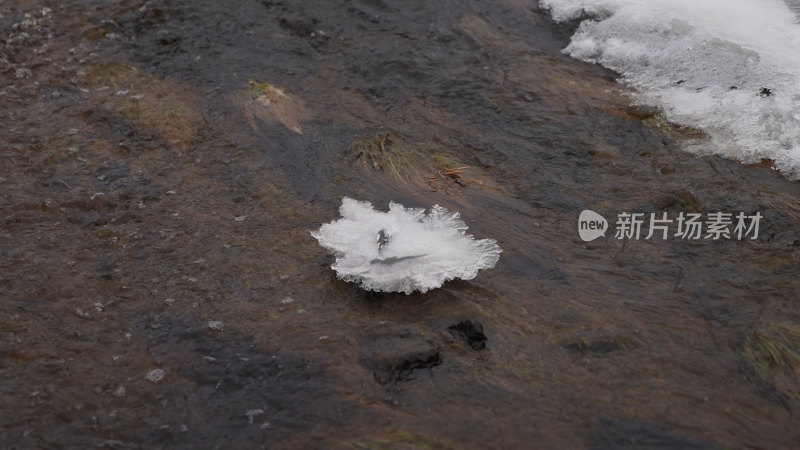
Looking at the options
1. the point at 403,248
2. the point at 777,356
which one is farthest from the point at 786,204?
the point at 403,248

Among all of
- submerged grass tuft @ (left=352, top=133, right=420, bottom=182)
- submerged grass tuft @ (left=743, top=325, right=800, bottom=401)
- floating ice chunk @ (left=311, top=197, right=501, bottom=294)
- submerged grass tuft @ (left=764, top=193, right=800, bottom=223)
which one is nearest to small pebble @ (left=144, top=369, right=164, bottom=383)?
floating ice chunk @ (left=311, top=197, right=501, bottom=294)

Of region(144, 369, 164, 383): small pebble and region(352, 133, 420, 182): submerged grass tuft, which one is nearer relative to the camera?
region(144, 369, 164, 383): small pebble

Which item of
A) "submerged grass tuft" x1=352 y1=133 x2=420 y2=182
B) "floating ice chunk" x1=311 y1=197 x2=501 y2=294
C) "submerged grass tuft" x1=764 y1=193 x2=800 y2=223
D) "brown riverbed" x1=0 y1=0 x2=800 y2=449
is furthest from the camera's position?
"submerged grass tuft" x1=352 y1=133 x2=420 y2=182

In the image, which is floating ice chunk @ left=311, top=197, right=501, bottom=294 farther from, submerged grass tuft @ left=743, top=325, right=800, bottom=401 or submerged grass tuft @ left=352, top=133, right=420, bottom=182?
submerged grass tuft @ left=743, top=325, right=800, bottom=401

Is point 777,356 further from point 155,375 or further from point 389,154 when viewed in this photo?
point 155,375

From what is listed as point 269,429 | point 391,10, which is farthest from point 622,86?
point 269,429

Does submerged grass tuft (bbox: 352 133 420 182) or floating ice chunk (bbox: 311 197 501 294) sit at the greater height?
submerged grass tuft (bbox: 352 133 420 182)

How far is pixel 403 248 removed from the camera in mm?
4359

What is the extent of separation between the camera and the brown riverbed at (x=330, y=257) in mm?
3575

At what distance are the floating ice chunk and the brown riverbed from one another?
0.11 meters

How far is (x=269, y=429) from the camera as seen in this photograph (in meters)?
3.53

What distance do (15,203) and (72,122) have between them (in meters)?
1.09

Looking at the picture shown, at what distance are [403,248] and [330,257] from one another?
19.8 inches

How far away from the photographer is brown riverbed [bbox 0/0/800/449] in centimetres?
357
